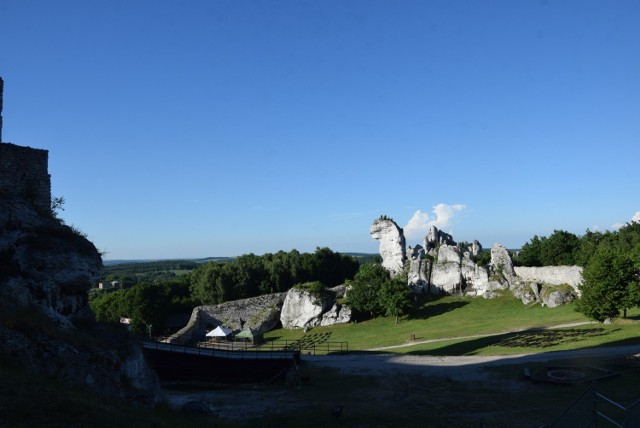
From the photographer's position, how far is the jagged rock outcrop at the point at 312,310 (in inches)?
1981

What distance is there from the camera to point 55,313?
55.2 feet

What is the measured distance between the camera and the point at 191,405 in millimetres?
17719

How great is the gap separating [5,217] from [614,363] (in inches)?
1032

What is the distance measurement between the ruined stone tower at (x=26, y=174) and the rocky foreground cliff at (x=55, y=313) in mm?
169

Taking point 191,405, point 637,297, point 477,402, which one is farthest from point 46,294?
point 637,297

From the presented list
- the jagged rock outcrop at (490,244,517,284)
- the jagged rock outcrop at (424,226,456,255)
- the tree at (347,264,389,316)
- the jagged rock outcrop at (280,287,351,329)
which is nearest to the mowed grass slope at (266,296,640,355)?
the jagged rock outcrop at (280,287,351,329)

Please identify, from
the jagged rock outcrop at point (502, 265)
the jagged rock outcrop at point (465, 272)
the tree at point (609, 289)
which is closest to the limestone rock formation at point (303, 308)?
the jagged rock outcrop at point (465, 272)

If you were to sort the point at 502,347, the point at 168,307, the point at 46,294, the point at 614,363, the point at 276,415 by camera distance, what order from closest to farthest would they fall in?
the point at 46,294, the point at 276,415, the point at 614,363, the point at 502,347, the point at 168,307

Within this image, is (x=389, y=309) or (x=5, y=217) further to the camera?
(x=389, y=309)

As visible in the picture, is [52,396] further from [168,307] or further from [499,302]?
[168,307]

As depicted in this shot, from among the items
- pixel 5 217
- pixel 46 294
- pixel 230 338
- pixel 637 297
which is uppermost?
pixel 5 217

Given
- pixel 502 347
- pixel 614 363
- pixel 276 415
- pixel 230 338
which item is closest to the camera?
pixel 276 415

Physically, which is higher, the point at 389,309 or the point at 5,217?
the point at 5,217

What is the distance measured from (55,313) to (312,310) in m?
35.8
